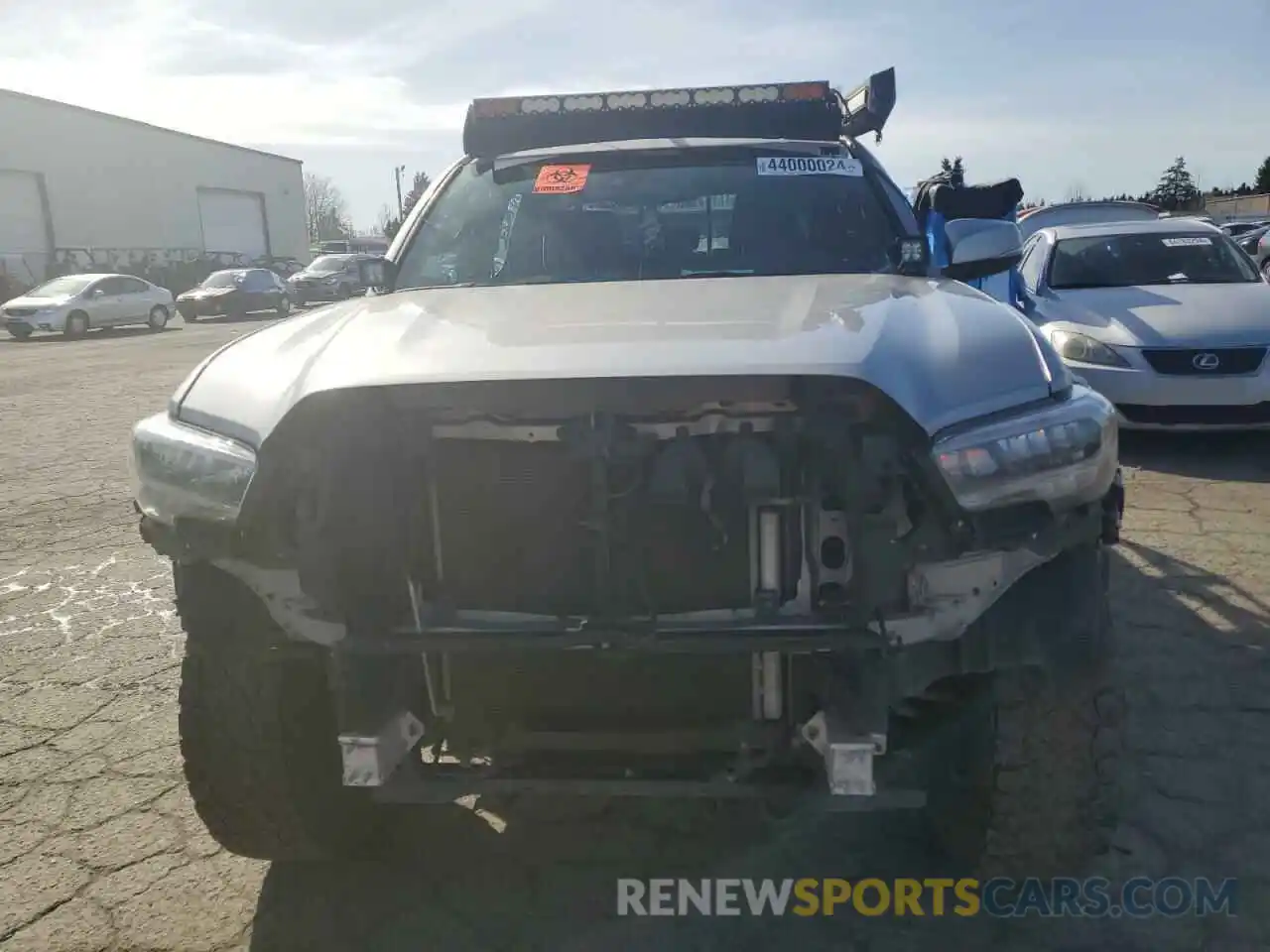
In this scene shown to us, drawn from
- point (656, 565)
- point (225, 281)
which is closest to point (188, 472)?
point (656, 565)

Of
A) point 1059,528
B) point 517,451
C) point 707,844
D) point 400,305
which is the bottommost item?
point 707,844

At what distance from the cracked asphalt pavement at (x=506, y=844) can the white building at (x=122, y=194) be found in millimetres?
32737

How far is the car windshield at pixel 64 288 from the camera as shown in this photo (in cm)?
2208

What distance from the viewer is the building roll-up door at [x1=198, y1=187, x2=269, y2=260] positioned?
45.7m

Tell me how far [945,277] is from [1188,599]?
2.07m

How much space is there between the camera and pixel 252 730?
2.22m

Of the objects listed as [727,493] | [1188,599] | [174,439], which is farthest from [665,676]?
[1188,599]

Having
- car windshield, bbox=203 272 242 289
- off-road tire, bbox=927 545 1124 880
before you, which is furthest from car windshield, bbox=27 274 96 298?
off-road tire, bbox=927 545 1124 880

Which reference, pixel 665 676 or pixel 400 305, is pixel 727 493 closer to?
pixel 665 676

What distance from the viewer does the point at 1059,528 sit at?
1934mm

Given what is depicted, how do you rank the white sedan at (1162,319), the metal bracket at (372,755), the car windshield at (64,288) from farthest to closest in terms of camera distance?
the car windshield at (64,288), the white sedan at (1162,319), the metal bracket at (372,755)

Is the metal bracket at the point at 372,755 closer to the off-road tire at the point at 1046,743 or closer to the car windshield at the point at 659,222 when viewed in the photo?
the off-road tire at the point at 1046,743

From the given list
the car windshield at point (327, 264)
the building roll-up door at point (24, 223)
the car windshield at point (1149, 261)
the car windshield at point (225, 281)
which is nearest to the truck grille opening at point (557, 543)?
the car windshield at point (1149, 261)

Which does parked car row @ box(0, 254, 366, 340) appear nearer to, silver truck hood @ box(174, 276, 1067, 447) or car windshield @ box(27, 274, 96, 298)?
car windshield @ box(27, 274, 96, 298)
